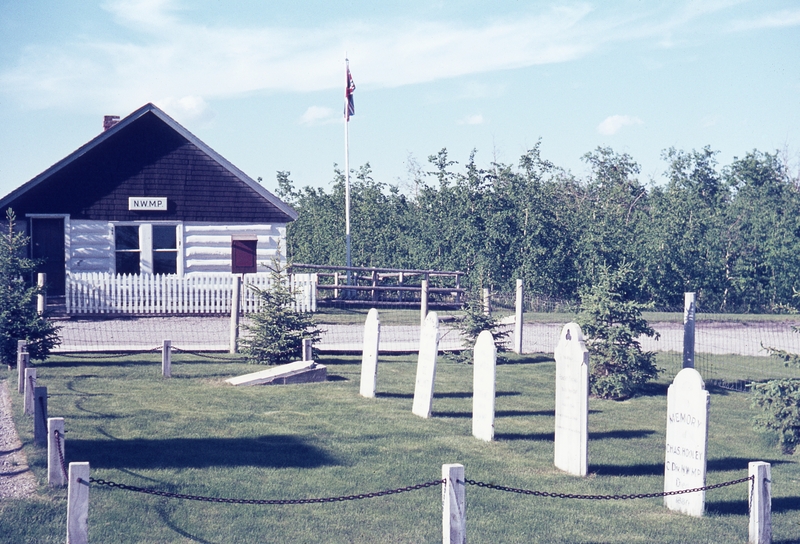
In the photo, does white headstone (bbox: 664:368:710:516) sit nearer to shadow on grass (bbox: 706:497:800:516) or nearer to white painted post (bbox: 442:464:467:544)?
shadow on grass (bbox: 706:497:800:516)

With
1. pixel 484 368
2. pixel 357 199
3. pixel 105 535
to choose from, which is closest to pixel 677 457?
pixel 484 368

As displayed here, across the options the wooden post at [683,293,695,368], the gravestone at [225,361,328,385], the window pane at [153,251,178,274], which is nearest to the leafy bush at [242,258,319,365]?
the gravestone at [225,361,328,385]

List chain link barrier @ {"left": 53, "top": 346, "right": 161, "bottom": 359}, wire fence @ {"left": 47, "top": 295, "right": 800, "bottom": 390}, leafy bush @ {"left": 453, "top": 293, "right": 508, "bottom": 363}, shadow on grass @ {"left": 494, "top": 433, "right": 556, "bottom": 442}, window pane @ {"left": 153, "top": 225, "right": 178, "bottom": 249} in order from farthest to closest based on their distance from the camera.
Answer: window pane @ {"left": 153, "top": 225, "right": 178, "bottom": 249}
wire fence @ {"left": 47, "top": 295, "right": 800, "bottom": 390}
leafy bush @ {"left": 453, "top": 293, "right": 508, "bottom": 363}
chain link barrier @ {"left": 53, "top": 346, "right": 161, "bottom": 359}
shadow on grass @ {"left": 494, "top": 433, "right": 556, "bottom": 442}

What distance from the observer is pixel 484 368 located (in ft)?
35.3

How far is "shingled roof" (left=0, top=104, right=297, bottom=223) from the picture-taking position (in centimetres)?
2553

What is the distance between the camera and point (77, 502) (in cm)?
598

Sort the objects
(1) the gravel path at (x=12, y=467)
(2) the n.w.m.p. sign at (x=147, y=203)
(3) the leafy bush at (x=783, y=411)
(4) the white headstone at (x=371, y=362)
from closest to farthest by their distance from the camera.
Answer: (1) the gravel path at (x=12, y=467) → (3) the leafy bush at (x=783, y=411) → (4) the white headstone at (x=371, y=362) → (2) the n.w.m.p. sign at (x=147, y=203)

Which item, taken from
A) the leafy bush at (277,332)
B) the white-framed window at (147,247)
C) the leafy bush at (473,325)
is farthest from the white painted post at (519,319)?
the white-framed window at (147,247)

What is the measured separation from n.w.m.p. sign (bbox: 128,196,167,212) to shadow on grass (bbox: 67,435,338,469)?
17.6 metres

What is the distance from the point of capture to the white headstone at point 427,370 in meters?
11.9

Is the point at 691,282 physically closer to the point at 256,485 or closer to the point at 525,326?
the point at 525,326

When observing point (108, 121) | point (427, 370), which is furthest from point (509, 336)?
point (108, 121)

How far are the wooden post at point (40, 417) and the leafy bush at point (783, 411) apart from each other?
8744 mm

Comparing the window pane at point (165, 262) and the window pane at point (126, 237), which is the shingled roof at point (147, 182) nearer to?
the window pane at point (126, 237)
